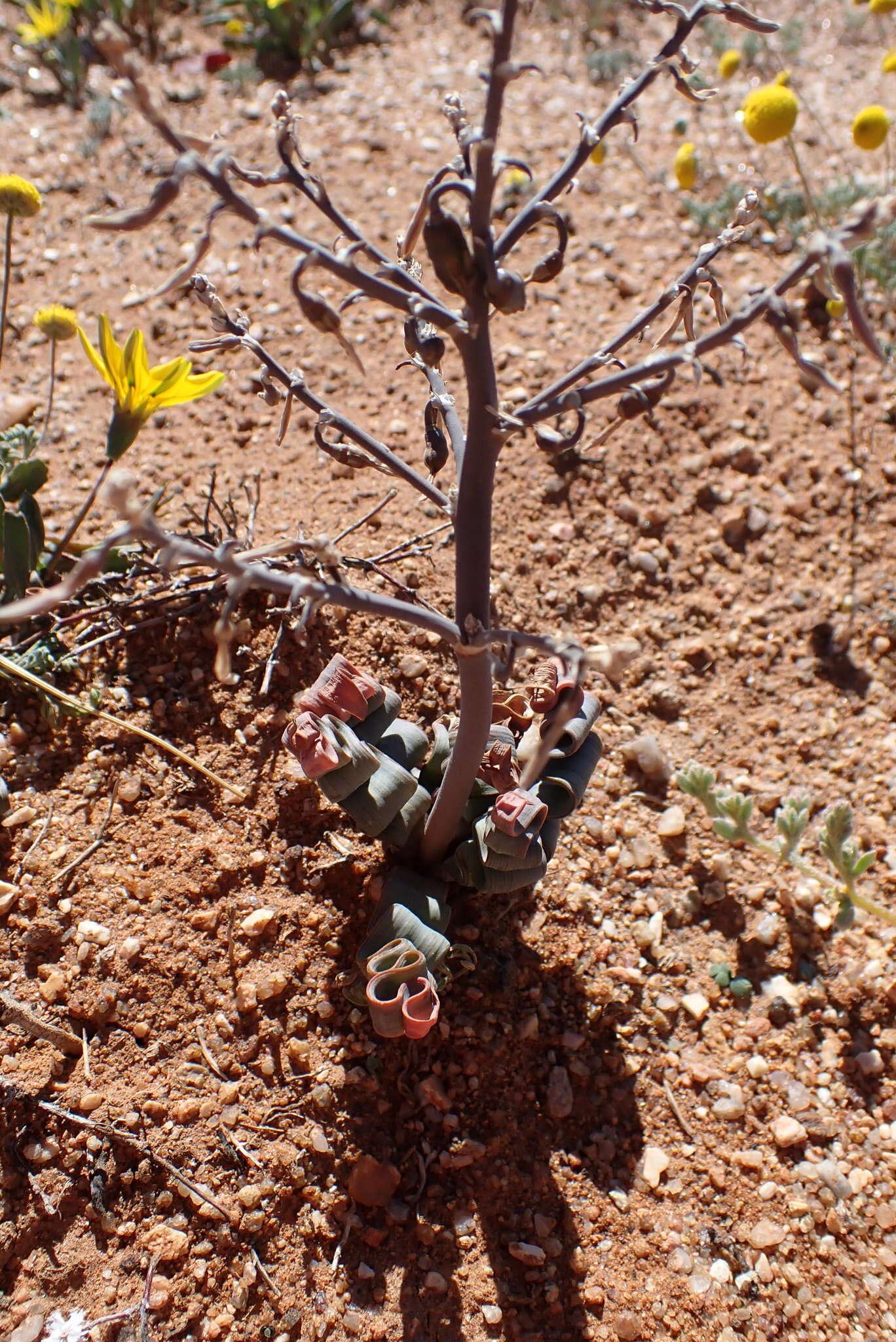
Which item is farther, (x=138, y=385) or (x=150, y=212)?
(x=138, y=385)

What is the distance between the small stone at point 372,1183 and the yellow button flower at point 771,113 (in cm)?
280

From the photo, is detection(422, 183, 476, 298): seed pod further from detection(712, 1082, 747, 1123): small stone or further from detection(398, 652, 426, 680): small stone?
detection(712, 1082, 747, 1123): small stone

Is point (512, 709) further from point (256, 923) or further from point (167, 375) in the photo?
point (167, 375)

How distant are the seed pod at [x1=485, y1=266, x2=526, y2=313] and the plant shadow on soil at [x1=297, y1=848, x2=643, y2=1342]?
1.28 metres

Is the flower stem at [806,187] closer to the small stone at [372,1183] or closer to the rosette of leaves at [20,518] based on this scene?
the rosette of leaves at [20,518]

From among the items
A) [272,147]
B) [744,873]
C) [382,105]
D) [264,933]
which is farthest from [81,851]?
[382,105]

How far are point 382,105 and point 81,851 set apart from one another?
11.8 ft

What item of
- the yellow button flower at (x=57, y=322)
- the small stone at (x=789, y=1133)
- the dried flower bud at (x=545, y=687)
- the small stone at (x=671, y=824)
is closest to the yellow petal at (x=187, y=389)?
the yellow button flower at (x=57, y=322)

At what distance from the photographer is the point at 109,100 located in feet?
13.8

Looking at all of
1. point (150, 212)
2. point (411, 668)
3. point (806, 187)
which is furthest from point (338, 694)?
point (806, 187)

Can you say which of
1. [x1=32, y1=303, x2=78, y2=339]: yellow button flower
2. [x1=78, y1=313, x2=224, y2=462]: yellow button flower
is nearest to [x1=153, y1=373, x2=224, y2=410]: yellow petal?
[x1=78, y1=313, x2=224, y2=462]: yellow button flower

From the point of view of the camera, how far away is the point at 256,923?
1945mm

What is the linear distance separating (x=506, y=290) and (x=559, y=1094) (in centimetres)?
152

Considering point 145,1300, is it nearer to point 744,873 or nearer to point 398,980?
point 398,980
